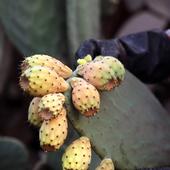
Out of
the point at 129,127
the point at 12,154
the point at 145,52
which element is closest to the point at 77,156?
the point at 129,127

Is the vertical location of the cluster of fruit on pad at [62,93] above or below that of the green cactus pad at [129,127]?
above

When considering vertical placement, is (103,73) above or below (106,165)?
above

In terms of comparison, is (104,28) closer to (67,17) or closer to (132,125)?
(67,17)

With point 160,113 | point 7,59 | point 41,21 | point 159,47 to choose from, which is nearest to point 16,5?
point 41,21

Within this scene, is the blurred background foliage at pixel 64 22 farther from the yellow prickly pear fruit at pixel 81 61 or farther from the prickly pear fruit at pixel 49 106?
the prickly pear fruit at pixel 49 106

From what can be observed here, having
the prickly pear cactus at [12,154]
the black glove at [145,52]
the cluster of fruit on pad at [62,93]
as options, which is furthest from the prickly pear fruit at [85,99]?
the prickly pear cactus at [12,154]

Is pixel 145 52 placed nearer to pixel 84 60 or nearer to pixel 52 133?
pixel 84 60

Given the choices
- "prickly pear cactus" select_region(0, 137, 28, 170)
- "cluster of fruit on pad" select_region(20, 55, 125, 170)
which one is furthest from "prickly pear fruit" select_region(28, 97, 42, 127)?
"prickly pear cactus" select_region(0, 137, 28, 170)
